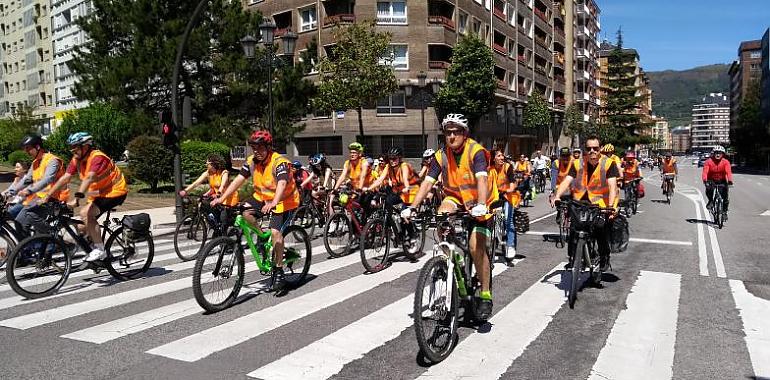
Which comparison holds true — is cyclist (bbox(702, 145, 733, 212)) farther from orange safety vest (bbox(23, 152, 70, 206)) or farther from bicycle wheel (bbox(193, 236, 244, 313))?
orange safety vest (bbox(23, 152, 70, 206))

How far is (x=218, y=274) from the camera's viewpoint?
20.5 ft

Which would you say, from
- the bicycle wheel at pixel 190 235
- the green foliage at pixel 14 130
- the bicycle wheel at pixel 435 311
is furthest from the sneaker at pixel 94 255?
the green foliage at pixel 14 130

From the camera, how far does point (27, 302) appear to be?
6836mm

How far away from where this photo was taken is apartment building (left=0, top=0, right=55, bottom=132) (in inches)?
2662

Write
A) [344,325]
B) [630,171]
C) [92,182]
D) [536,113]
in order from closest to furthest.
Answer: [344,325]
[92,182]
[630,171]
[536,113]

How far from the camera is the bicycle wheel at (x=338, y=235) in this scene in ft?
31.8

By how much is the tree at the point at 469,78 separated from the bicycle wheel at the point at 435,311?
3344 cm

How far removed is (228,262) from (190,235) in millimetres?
4299

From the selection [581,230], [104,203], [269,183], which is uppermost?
[269,183]

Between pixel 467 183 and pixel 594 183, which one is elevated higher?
pixel 467 183

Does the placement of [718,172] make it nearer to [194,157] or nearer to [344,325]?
[344,325]

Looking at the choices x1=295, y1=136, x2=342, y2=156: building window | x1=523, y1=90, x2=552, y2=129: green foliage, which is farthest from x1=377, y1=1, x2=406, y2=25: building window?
x1=523, y1=90, x2=552, y2=129: green foliage

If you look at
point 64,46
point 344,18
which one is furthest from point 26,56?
point 344,18

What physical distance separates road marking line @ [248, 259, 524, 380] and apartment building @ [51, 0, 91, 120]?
62.9 m
